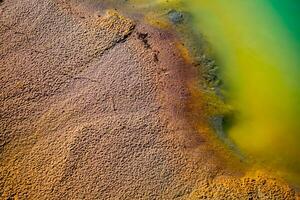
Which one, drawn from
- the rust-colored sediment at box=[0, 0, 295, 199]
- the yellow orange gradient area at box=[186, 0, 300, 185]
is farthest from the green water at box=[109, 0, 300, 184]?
the rust-colored sediment at box=[0, 0, 295, 199]

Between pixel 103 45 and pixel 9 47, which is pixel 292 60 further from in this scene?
pixel 9 47

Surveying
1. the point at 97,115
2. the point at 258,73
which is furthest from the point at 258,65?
the point at 97,115

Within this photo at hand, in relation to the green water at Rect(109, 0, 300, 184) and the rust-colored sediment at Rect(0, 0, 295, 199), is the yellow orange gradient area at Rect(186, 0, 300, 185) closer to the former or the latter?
the green water at Rect(109, 0, 300, 184)

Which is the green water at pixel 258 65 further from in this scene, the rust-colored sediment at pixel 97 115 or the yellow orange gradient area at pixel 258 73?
the rust-colored sediment at pixel 97 115

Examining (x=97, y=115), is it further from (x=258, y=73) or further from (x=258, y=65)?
(x=258, y=65)

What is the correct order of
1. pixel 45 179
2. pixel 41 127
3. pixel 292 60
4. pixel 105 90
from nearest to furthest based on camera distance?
pixel 45 179 → pixel 41 127 → pixel 105 90 → pixel 292 60

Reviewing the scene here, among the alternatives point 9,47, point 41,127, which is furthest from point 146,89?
point 9,47
